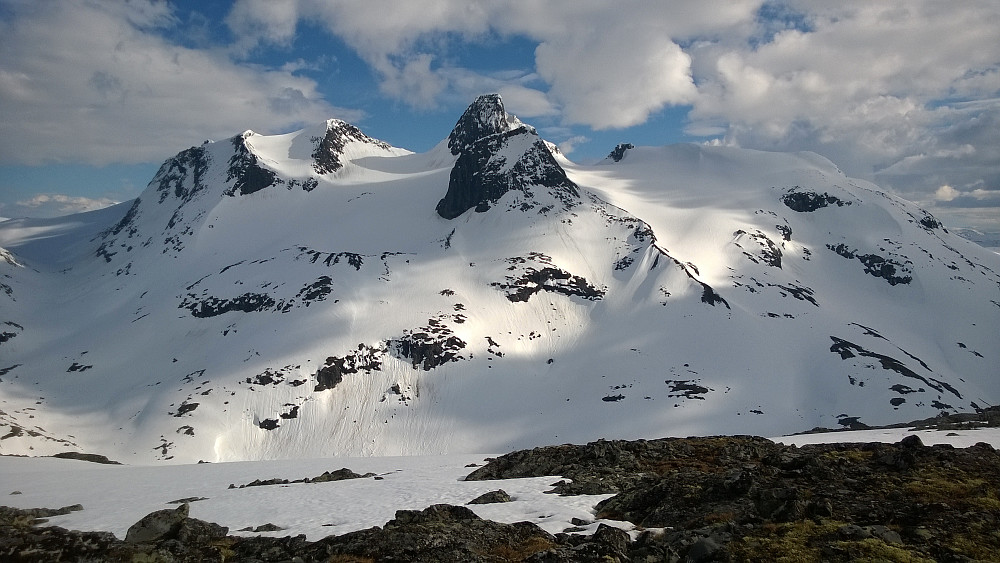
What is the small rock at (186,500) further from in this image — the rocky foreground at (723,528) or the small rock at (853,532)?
the small rock at (853,532)

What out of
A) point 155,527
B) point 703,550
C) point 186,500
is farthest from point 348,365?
point 703,550

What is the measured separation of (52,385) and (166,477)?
169 metres

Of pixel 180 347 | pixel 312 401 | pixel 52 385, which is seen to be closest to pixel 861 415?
pixel 312 401

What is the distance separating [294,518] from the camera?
31.0 meters

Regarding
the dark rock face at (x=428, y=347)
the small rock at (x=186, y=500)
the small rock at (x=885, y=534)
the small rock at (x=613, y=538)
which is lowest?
the small rock at (x=186, y=500)

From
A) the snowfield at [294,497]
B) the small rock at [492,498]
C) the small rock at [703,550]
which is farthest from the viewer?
the small rock at [492,498]

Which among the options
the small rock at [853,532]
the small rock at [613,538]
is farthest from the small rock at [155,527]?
the small rock at [853,532]

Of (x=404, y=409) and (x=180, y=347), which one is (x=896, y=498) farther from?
(x=180, y=347)

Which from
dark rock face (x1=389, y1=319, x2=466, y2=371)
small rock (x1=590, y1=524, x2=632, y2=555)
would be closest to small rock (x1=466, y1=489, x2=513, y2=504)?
small rock (x1=590, y1=524, x2=632, y2=555)

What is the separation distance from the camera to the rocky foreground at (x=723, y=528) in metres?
17.8

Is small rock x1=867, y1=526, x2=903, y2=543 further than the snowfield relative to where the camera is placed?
No

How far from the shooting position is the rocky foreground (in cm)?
1777

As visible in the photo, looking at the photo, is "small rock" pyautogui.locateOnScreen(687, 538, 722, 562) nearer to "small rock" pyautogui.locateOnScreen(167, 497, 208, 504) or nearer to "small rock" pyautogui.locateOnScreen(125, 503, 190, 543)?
"small rock" pyautogui.locateOnScreen(125, 503, 190, 543)

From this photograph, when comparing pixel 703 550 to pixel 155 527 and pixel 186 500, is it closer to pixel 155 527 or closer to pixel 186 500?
pixel 155 527
